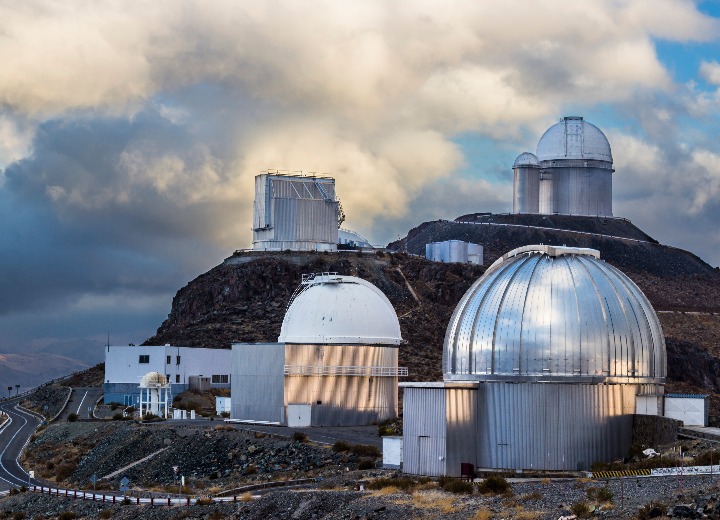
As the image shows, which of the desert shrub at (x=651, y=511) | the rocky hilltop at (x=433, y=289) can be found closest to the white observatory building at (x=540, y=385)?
the desert shrub at (x=651, y=511)

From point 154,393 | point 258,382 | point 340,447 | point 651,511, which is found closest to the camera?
point 651,511

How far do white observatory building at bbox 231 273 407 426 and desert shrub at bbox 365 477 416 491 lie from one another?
23.3 metres

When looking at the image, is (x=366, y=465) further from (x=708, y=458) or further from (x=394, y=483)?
(x=708, y=458)

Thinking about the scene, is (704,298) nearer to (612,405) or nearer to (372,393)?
(372,393)

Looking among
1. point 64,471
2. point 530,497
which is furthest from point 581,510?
point 64,471

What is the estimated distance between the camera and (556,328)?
41.3m

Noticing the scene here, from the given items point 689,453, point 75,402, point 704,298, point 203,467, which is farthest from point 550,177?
point 689,453

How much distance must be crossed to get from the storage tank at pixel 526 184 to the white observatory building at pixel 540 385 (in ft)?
239

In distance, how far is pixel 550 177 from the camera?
117 meters

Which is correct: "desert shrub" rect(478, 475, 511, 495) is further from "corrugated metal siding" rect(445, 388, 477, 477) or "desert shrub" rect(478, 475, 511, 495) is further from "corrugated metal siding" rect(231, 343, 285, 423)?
"corrugated metal siding" rect(231, 343, 285, 423)

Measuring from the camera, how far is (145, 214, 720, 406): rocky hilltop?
88.6 m

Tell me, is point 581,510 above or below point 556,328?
below

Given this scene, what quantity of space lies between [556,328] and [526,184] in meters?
77.3

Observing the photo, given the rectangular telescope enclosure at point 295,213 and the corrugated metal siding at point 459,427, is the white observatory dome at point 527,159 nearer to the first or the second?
the rectangular telescope enclosure at point 295,213
